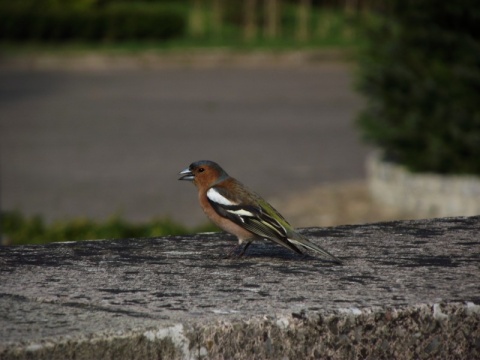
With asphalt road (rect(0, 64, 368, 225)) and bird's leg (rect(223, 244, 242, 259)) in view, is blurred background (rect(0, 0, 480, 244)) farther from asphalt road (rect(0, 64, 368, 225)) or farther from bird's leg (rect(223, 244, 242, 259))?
bird's leg (rect(223, 244, 242, 259))

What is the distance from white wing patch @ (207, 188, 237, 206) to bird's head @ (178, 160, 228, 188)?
7cm

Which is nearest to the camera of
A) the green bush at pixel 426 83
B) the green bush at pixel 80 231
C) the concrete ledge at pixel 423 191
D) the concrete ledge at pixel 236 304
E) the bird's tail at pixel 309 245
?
the concrete ledge at pixel 236 304

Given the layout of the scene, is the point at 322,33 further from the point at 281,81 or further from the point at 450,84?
the point at 450,84

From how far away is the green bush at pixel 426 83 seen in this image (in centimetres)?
1016

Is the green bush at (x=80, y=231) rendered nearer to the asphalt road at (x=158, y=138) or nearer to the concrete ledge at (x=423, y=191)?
the asphalt road at (x=158, y=138)

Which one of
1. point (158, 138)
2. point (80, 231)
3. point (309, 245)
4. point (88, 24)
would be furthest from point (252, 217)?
point (88, 24)

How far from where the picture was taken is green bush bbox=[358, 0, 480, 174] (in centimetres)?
1016

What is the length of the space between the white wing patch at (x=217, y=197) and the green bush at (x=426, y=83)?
6710 mm

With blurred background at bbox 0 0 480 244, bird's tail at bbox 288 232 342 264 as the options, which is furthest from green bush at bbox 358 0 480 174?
bird's tail at bbox 288 232 342 264

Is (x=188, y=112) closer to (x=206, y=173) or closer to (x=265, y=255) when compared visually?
(x=206, y=173)

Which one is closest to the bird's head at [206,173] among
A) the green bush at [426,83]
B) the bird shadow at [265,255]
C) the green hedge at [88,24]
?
the bird shadow at [265,255]

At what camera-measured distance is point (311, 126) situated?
17344 mm

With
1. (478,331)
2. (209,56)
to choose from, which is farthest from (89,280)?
(209,56)

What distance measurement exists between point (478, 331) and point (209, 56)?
2789 cm
